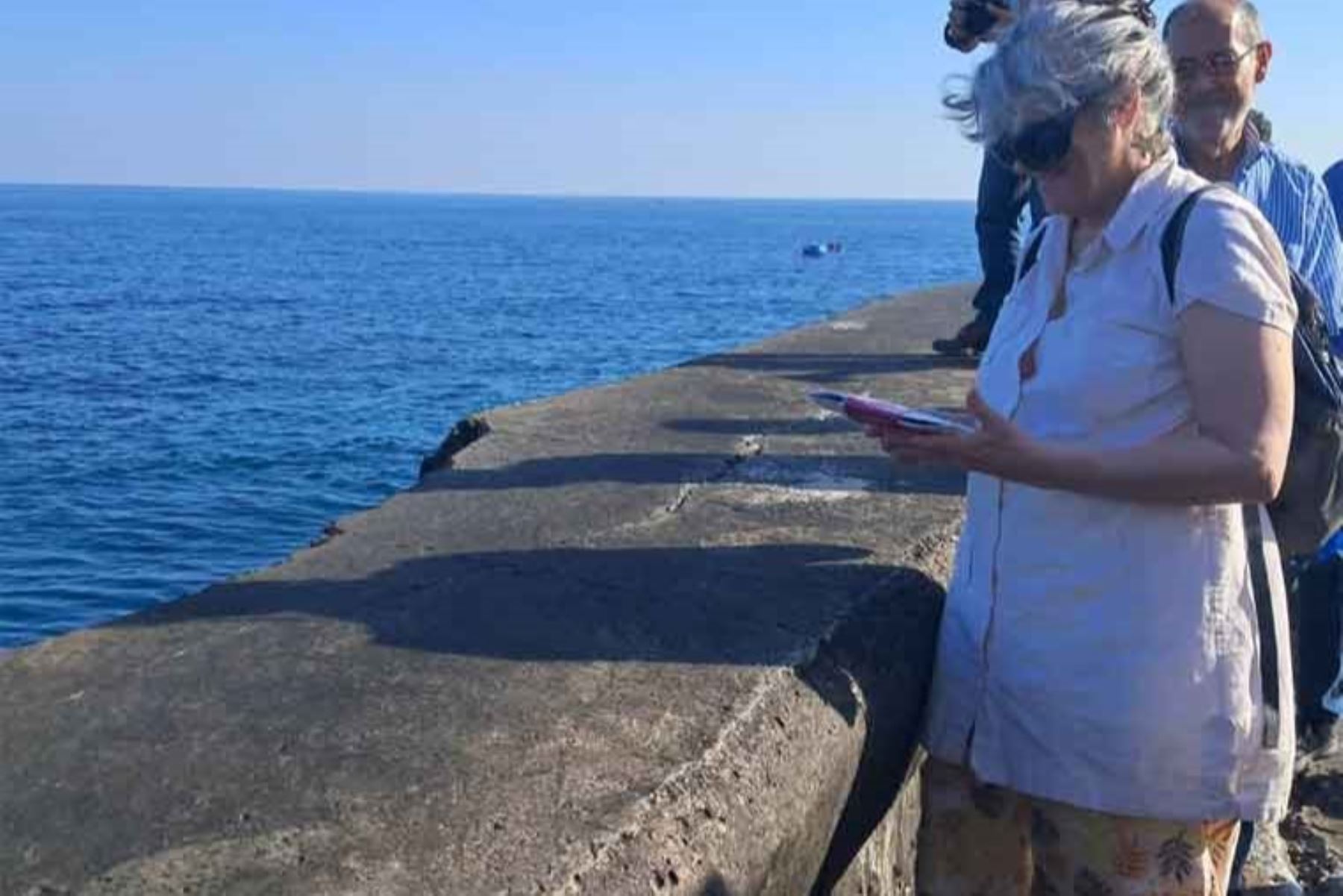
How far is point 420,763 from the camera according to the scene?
2652mm

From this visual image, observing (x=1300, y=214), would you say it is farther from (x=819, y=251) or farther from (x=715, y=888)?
(x=819, y=251)

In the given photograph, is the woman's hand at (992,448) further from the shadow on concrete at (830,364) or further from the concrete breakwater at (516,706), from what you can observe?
the shadow on concrete at (830,364)

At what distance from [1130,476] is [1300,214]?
1.55 meters

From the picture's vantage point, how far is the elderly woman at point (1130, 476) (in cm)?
223

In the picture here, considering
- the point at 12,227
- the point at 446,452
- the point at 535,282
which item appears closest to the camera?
the point at 446,452

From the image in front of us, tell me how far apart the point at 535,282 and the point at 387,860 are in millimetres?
51827

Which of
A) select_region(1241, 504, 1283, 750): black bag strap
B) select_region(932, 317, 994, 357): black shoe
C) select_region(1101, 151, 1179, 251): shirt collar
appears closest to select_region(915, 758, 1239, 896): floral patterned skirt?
select_region(1241, 504, 1283, 750): black bag strap

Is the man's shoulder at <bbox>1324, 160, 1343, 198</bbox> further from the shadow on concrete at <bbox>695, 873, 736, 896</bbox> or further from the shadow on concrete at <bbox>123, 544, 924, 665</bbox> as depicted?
the shadow on concrete at <bbox>695, 873, 736, 896</bbox>

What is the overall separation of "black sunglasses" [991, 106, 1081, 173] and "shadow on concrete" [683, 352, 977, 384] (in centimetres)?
474

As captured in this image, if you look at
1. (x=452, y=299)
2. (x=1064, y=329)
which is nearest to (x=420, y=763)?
(x=1064, y=329)

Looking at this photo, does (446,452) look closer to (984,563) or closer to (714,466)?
(714,466)

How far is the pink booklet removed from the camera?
2.46 metres

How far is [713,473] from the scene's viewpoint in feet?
16.2

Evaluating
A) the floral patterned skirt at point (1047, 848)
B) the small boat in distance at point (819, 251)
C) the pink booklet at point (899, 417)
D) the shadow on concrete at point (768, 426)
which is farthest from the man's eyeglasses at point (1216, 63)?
the small boat in distance at point (819, 251)
